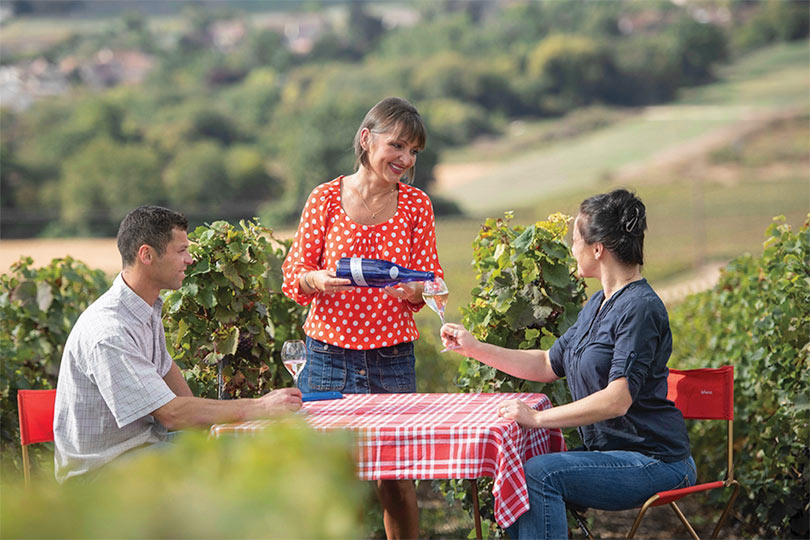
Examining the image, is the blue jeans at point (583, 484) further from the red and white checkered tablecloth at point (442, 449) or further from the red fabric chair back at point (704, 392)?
the red fabric chair back at point (704, 392)

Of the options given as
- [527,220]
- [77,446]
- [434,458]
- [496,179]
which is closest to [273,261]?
[77,446]

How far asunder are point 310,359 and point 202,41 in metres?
50.7

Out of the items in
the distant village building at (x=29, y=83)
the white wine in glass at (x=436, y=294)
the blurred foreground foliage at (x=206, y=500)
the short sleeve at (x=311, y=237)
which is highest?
the distant village building at (x=29, y=83)

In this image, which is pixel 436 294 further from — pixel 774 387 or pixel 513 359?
pixel 774 387

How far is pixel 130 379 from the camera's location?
2.63m

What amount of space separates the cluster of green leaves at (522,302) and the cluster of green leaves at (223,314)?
32.2 inches

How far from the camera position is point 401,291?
3082 mm

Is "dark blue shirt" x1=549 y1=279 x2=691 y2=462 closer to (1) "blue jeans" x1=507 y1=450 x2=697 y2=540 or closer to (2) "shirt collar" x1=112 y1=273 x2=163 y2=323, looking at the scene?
(1) "blue jeans" x1=507 y1=450 x2=697 y2=540

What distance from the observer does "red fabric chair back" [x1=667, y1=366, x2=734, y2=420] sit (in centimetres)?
314

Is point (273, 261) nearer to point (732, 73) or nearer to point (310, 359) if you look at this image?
point (310, 359)

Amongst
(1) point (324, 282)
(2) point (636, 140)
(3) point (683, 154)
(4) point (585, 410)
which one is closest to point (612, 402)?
(4) point (585, 410)

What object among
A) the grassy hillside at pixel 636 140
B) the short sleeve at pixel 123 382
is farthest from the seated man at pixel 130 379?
the grassy hillside at pixel 636 140

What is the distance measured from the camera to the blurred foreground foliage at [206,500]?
998 millimetres

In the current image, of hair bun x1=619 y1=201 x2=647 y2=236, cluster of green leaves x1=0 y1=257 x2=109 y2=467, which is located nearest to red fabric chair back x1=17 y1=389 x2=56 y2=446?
cluster of green leaves x1=0 y1=257 x2=109 y2=467
